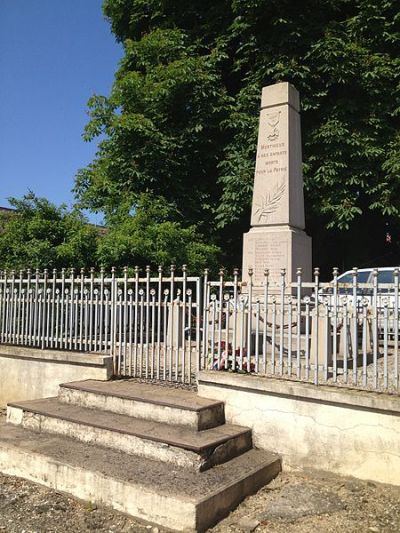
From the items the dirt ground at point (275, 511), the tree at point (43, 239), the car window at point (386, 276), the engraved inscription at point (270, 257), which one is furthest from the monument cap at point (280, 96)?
the dirt ground at point (275, 511)

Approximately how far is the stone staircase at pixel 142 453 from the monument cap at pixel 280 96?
18.9ft

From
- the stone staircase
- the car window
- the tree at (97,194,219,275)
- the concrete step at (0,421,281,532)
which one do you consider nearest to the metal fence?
the stone staircase

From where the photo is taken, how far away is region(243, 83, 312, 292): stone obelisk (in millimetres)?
8328

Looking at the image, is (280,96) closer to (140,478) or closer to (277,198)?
(277,198)

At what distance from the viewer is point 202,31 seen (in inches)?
578

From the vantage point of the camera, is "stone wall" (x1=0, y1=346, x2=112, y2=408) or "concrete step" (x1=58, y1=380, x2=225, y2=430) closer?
"concrete step" (x1=58, y1=380, x2=225, y2=430)

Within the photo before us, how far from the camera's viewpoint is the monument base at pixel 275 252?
8.16 m

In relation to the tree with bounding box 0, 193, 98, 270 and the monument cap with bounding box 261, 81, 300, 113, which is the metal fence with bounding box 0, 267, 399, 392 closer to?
the tree with bounding box 0, 193, 98, 270

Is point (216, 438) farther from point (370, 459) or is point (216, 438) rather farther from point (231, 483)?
point (370, 459)

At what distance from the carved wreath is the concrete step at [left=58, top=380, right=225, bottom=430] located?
401 centimetres

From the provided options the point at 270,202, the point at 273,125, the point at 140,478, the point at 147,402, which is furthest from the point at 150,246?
the point at 140,478

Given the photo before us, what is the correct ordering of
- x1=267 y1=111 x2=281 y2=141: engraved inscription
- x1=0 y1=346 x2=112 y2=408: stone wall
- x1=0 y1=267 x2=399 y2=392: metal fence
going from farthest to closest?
x1=267 y1=111 x2=281 y2=141: engraved inscription < x1=0 y1=346 x2=112 y2=408: stone wall < x1=0 y1=267 x2=399 y2=392: metal fence

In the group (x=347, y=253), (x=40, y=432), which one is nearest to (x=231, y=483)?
(x=40, y=432)

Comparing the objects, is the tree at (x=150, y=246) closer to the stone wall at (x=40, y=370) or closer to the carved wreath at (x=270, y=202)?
the carved wreath at (x=270, y=202)
